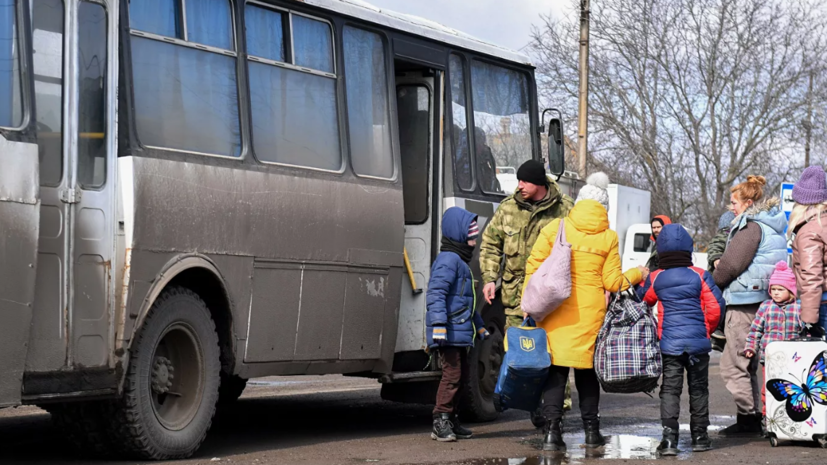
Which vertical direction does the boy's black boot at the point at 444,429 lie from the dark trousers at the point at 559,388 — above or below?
below

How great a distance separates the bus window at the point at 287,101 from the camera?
8.45 m

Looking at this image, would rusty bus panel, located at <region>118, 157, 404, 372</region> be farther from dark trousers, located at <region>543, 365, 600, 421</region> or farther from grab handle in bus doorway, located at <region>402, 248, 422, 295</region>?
dark trousers, located at <region>543, 365, 600, 421</region>

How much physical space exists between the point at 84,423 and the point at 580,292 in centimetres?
316

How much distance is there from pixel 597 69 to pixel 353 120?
26.4 meters

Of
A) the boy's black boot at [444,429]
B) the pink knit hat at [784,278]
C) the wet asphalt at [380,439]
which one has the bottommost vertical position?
the wet asphalt at [380,439]

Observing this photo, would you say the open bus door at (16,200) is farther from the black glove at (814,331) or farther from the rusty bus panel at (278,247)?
the black glove at (814,331)

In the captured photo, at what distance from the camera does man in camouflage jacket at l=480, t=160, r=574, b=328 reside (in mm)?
9258

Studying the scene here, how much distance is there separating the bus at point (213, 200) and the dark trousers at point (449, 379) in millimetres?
647

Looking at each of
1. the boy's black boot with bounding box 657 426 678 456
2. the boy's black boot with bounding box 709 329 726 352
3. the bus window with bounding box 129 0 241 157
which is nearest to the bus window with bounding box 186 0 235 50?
the bus window with bounding box 129 0 241 157

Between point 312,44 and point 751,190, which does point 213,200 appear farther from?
point 751,190

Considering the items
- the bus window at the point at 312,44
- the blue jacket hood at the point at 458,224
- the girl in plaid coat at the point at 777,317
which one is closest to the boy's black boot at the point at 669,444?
the girl in plaid coat at the point at 777,317

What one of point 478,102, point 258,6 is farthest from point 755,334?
point 258,6

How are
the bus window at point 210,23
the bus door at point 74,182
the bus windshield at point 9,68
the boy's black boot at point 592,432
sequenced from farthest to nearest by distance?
the boy's black boot at point 592,432
the bus window at point 210,23
the bus door at point 74,182
the bus windshield at point 9,68

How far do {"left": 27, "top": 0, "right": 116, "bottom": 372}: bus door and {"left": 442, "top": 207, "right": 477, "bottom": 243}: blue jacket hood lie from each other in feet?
8.81
